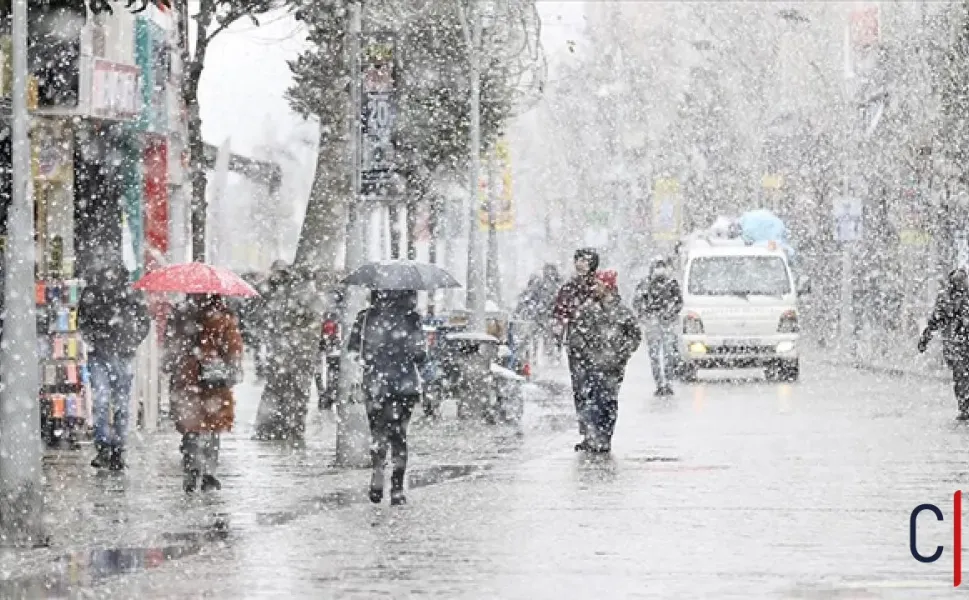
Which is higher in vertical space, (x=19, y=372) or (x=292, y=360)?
(x=19, y=372)

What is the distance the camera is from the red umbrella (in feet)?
55.5

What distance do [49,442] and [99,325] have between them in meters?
3.16

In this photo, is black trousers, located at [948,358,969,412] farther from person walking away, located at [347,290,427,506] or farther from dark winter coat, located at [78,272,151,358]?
person walking away, located at [347,290,427,506]

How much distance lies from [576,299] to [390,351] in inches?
206

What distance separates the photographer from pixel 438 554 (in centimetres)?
1275

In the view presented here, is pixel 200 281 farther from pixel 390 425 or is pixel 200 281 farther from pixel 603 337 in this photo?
pixel 603 337

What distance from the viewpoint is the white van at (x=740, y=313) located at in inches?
1403

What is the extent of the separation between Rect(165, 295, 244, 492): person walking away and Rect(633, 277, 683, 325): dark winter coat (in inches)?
632

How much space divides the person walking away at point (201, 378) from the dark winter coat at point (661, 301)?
52.7 ft

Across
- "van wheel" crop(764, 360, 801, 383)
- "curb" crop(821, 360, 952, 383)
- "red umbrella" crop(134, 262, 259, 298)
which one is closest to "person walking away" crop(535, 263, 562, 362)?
"curb" crop(821, 360, 952, 383)

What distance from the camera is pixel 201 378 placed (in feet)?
55.2

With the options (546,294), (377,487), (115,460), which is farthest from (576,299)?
(546,294)

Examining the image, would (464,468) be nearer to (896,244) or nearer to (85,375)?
(85,375)

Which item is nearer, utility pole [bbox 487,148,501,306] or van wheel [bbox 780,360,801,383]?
van wheel [bbox 780,360,801,383]
